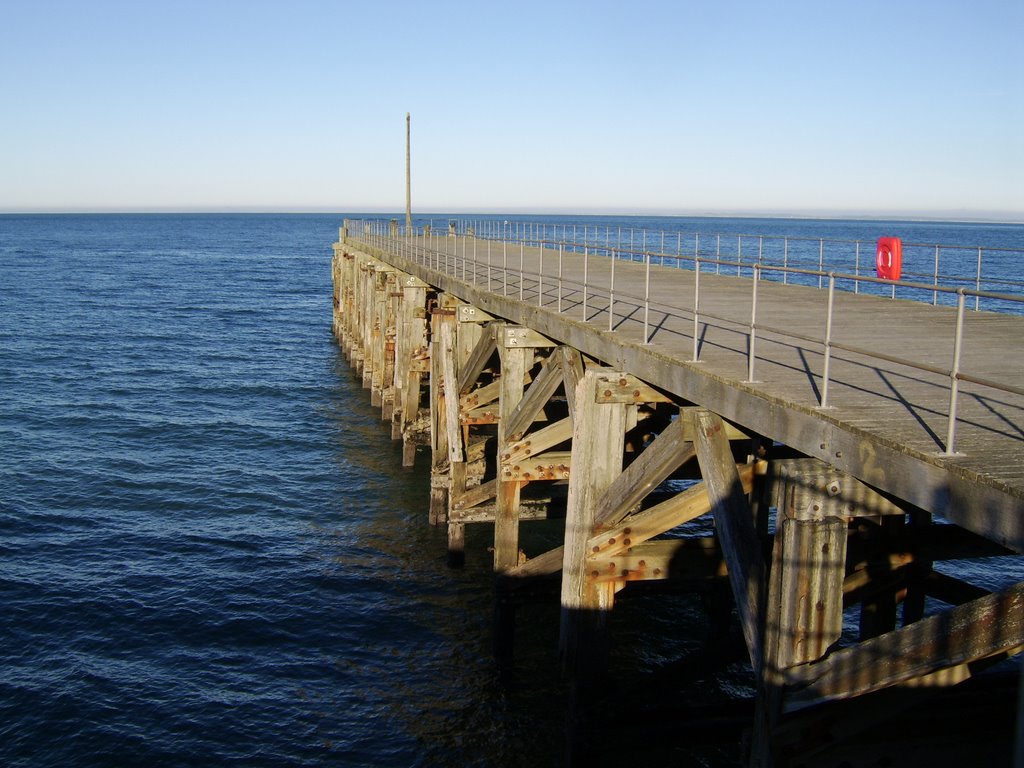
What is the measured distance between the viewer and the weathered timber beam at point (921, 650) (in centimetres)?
439

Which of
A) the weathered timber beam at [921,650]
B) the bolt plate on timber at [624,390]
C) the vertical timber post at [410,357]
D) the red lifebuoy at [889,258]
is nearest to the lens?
the weathered timber beam at [921,650]

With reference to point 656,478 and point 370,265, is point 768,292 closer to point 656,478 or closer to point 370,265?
point 656,478

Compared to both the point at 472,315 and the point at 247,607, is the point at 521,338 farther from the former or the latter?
the point at 247,607

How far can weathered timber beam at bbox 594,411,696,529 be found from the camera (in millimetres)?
7020

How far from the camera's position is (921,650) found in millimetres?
4648

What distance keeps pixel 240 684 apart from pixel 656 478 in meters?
5.76

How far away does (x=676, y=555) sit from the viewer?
7.80 meters

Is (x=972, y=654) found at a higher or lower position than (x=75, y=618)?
higher

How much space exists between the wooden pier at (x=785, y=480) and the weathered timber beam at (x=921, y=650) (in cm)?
1

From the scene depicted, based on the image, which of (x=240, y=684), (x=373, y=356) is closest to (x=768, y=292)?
(x=240, y=684)

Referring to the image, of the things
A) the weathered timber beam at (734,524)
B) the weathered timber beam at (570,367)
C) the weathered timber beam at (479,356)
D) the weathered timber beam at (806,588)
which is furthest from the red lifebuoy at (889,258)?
the weathered timber beam at (806,588)

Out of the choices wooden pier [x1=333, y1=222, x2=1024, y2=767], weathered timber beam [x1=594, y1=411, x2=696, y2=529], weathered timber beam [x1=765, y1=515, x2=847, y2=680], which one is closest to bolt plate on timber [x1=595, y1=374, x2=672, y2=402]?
wooden pier [x1=333, y1=222, x2=1024, y2=767]

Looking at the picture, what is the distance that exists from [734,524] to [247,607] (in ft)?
26.6

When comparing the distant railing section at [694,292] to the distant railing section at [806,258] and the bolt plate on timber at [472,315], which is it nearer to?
the distant railing section at [806,258]
